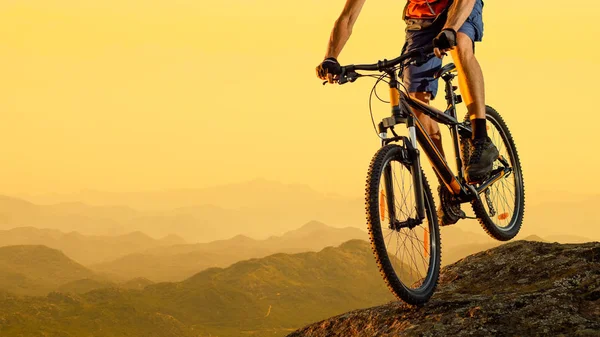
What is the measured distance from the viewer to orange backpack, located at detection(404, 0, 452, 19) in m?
8.33

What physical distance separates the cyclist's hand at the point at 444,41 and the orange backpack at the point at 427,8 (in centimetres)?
141

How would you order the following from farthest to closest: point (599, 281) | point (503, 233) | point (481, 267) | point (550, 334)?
point (503, 233) → point (481, 267) → point (599, 281) → point (550, 334)

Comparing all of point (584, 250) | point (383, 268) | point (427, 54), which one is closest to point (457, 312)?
point (383, 268)

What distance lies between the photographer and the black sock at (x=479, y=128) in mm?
8633

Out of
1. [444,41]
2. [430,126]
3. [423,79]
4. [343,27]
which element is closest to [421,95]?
[423,79]

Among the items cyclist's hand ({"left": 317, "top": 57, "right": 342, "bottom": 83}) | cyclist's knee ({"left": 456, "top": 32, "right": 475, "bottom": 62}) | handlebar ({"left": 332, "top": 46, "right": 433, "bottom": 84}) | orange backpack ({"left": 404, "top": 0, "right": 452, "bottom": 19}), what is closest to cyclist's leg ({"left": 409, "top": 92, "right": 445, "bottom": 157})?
cyclist's knee ({"left": 456, "top": 32, "right": 475, "bottom": 62})

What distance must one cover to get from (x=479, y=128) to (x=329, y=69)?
2.53 metres

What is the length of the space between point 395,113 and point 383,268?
1.64 meters

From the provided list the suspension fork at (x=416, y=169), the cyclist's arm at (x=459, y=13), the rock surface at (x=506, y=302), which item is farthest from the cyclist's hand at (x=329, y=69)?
the rock surface at (x=506, y=302)

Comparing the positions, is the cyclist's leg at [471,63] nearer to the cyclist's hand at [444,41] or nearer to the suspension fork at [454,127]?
the suspension fork at [454,127]

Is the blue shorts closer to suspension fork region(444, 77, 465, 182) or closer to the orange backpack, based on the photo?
the orange backpack

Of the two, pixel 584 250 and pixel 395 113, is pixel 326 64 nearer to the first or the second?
pixel 395 113

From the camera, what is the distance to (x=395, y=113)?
23.5 ft

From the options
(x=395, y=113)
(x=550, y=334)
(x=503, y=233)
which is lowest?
(x=550, y=334)
